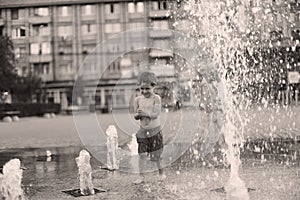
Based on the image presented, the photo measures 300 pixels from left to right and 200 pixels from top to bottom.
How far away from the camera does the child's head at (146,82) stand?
5.62 meters

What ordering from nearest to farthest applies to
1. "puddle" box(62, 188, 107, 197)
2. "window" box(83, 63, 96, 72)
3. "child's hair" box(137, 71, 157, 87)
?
"puddle" box(62, 188, 107, 197), "child's hair" box(137, 71, 157, 87), "window" box(83, 63, 96, 72)

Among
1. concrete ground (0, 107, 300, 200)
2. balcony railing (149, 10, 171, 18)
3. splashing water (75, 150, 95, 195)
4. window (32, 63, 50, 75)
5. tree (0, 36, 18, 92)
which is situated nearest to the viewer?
concrete ground (0, 107, 300, 200)

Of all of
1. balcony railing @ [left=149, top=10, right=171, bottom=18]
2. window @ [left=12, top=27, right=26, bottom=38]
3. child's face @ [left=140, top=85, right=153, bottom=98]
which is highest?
balcony railing @ [left=149, top=10, right=171, bottom=18]

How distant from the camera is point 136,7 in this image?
179 feet

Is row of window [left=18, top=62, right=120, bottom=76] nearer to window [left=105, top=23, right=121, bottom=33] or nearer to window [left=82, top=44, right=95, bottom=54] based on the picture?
window [left=82, top=44, right=95, bottom=54]

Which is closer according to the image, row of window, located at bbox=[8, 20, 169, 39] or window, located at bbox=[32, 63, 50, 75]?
row of window, located at bbox=[8, 20, 169, 39]

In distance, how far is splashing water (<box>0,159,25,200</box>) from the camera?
4.67 meters

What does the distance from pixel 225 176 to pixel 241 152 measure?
2.83 m

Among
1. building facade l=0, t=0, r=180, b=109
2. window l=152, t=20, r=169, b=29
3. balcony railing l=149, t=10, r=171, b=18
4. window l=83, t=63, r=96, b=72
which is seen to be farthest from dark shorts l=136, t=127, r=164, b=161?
window l=152, t=20, r=169, b=29

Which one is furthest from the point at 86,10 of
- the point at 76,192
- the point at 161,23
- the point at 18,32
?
the point at 76,192

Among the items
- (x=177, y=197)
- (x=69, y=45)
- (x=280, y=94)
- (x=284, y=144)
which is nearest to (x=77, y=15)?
(x=69, y=45)

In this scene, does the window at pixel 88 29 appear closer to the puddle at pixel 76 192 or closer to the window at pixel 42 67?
the window at pixel 42 67

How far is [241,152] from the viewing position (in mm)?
8812

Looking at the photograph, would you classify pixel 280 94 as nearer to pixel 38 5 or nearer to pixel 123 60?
pixel 123 60
